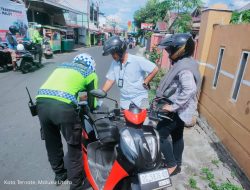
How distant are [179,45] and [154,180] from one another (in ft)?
4.90

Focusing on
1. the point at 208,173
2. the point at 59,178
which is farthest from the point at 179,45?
the point at 59,178

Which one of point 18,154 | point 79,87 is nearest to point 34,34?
point 18,154

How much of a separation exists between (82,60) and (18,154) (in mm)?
1957

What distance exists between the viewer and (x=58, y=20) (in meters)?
25.8

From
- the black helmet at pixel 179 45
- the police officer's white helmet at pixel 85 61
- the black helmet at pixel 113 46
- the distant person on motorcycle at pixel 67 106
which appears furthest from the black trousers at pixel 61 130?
the black helmet at pixel 179 45

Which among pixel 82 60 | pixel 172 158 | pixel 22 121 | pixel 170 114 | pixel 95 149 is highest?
pixel 82 60

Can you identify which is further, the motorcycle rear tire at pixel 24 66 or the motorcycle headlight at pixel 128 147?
the motorcycle rear tire at pixel 24 66

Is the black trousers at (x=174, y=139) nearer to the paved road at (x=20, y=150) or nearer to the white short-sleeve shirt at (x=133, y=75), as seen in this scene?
the white short-sleeve shirt at (x=133, y=75)

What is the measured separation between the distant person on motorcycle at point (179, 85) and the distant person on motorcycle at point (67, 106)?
0.89 meters

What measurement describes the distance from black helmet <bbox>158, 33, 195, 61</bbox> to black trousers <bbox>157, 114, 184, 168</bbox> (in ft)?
2.43

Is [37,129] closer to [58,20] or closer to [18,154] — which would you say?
[18,154]

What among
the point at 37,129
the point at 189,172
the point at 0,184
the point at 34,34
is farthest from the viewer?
the point at 34,34

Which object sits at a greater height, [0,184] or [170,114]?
[170,114]

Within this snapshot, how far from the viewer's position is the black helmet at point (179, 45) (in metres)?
2.52
